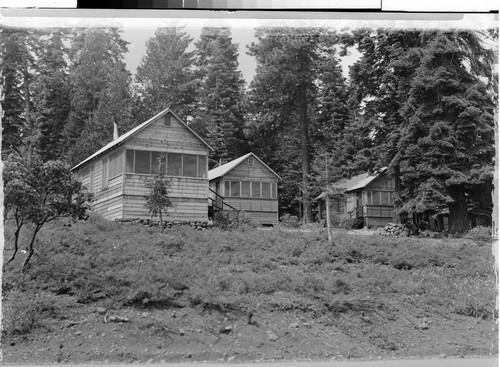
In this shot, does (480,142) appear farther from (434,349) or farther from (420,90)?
(434,349)

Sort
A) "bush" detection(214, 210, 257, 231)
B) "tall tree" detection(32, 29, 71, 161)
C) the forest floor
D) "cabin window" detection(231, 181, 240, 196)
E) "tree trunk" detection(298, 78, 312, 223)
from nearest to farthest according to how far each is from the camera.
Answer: the forest floor < "tall tree" detection(32, 29, 71, 161) < "bush" detection(214, 210, 257, 231) < "cabin window" detection(231, 181, 240, 196) < "tree trunk" detection(298, 78, 312, 223)

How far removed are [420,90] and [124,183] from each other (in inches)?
183

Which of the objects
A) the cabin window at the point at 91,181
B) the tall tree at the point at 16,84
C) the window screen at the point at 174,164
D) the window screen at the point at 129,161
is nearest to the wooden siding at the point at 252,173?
the window screen at the point at 174,164

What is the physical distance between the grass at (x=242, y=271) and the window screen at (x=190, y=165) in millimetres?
792

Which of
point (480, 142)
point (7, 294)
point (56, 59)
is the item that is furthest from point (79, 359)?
point (480, 142)

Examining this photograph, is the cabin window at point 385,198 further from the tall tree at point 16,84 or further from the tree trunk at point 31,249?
the tall tree at point 16,84

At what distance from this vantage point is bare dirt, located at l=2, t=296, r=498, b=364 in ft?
21.7

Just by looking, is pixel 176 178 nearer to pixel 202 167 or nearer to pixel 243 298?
pixel 202 167

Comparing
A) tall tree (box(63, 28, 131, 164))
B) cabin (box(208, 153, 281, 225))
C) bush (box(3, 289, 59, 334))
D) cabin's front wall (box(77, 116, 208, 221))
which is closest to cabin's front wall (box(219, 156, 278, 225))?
cabin (box(208, 153, 281, 225))

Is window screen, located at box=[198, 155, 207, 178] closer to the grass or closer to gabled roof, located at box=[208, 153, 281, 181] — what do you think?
gabled roof, located at box=[208, 153, 281, 181]

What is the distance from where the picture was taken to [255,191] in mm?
8062

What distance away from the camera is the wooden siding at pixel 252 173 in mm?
8047

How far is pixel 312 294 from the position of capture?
25.1 ft

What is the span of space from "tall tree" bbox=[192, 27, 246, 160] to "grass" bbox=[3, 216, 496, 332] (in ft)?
4.24
